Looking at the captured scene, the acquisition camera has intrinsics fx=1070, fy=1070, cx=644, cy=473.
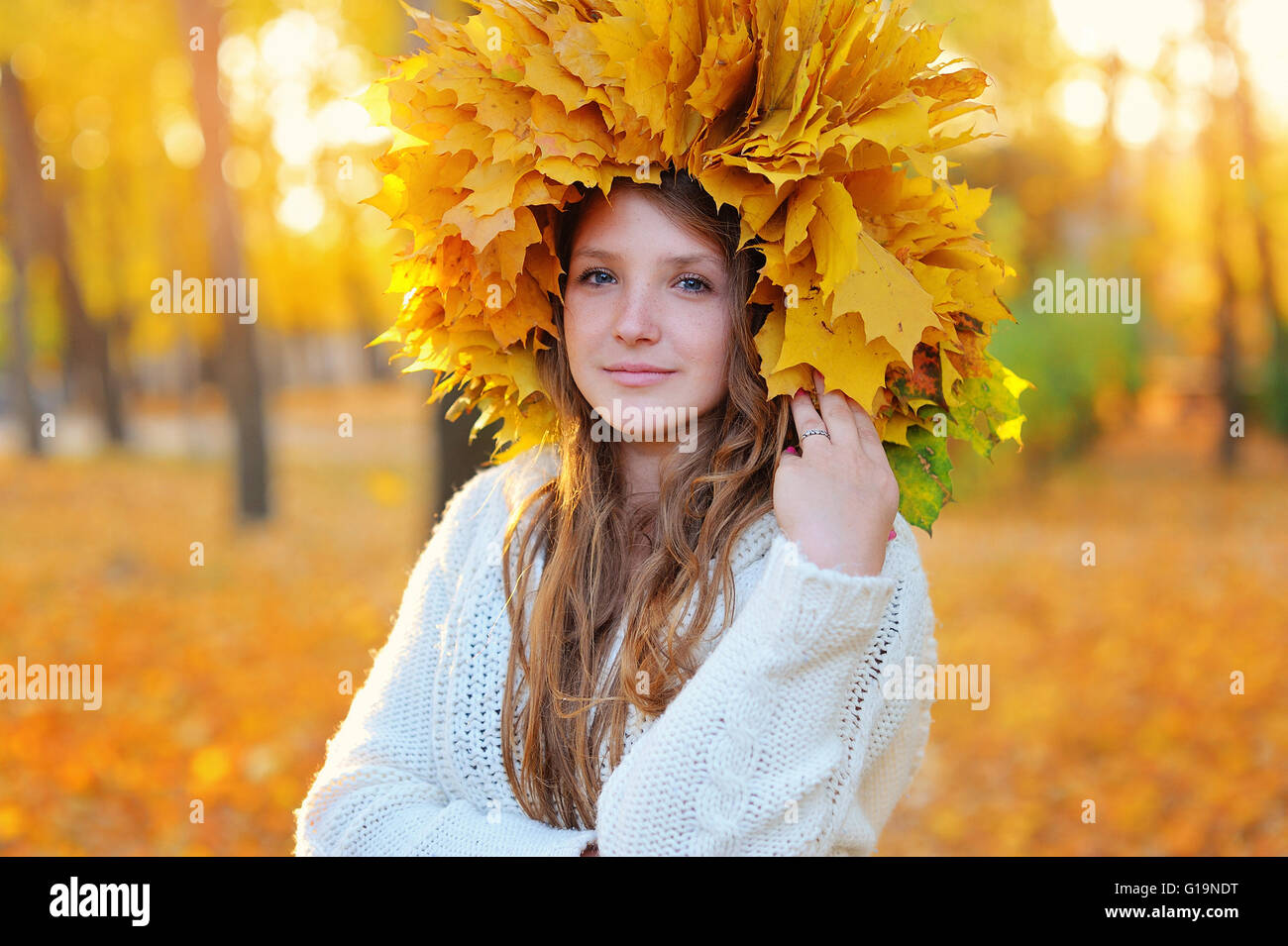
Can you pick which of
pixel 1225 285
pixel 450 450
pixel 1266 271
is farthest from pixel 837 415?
pixel 1266 271

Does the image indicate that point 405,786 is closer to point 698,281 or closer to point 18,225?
point 698,281

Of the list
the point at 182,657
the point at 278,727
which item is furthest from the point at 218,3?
the point at 278,727

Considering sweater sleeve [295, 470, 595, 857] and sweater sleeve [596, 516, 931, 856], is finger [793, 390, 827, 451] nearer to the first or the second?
sweater sleeve [596, 516, 931, 856]

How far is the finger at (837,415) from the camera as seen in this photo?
7.00 feet

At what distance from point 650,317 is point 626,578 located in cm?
60

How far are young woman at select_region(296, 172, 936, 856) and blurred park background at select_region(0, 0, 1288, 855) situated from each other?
768 mm

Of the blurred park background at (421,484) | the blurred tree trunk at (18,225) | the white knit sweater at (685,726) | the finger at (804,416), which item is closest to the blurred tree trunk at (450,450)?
the blurred park background at (421,484)

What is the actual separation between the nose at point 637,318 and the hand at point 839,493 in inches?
14.5

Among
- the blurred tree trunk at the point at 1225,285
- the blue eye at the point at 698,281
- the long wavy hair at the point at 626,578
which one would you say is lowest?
the long wavy hair at the point at 626,578

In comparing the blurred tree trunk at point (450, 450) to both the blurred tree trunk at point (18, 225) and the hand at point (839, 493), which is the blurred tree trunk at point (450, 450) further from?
the blurred tree trunk at point (18, 225)

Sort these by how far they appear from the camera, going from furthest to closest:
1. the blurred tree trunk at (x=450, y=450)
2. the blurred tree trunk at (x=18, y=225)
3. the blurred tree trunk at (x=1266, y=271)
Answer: the blurred tree trunk at (x=18, y=225)
the blurred tree trunk at (x=1266, y=271)
the blurred tree trunk at (x=450, y=450)

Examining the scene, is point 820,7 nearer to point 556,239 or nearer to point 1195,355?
point 556,239

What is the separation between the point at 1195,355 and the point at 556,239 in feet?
61.9

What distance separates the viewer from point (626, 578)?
2.44m
